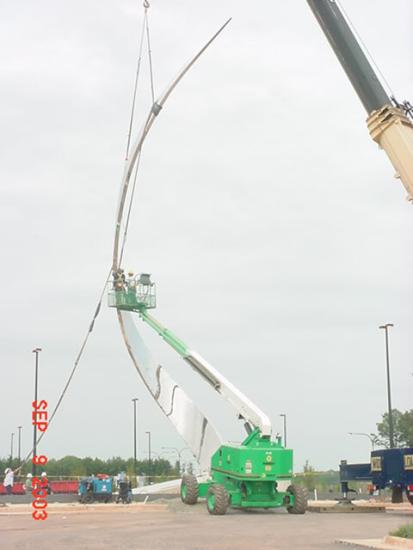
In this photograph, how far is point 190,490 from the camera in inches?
1272

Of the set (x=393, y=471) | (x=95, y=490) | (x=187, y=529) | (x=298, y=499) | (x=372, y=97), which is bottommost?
(x=187, y=529)

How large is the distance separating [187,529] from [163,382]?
13032mm

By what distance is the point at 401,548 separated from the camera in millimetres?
17312

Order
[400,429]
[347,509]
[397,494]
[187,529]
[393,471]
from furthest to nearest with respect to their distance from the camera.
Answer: [400,429] < [347,509] < [397,494] < [393,471] < [187,529]

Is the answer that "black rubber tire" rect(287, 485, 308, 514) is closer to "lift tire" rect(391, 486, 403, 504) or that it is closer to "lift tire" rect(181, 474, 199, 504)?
"lift tire" rect(391, 486, 403, 504)

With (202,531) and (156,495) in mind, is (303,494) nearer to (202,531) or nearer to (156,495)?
(202,531)

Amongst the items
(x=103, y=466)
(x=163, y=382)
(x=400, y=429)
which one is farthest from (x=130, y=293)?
(x=103, y=466)

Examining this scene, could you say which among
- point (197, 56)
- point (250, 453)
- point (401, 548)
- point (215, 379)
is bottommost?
point (401, 548)

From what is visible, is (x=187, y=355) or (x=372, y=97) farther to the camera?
(x=187, y=355)

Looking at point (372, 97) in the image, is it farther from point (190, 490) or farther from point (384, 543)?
point (190, 490)

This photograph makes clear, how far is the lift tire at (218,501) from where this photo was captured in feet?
93.8

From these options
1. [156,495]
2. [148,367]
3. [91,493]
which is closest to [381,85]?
[148,367]

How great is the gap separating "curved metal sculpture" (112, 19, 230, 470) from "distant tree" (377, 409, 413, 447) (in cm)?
3866

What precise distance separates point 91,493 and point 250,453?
43.8 ft
